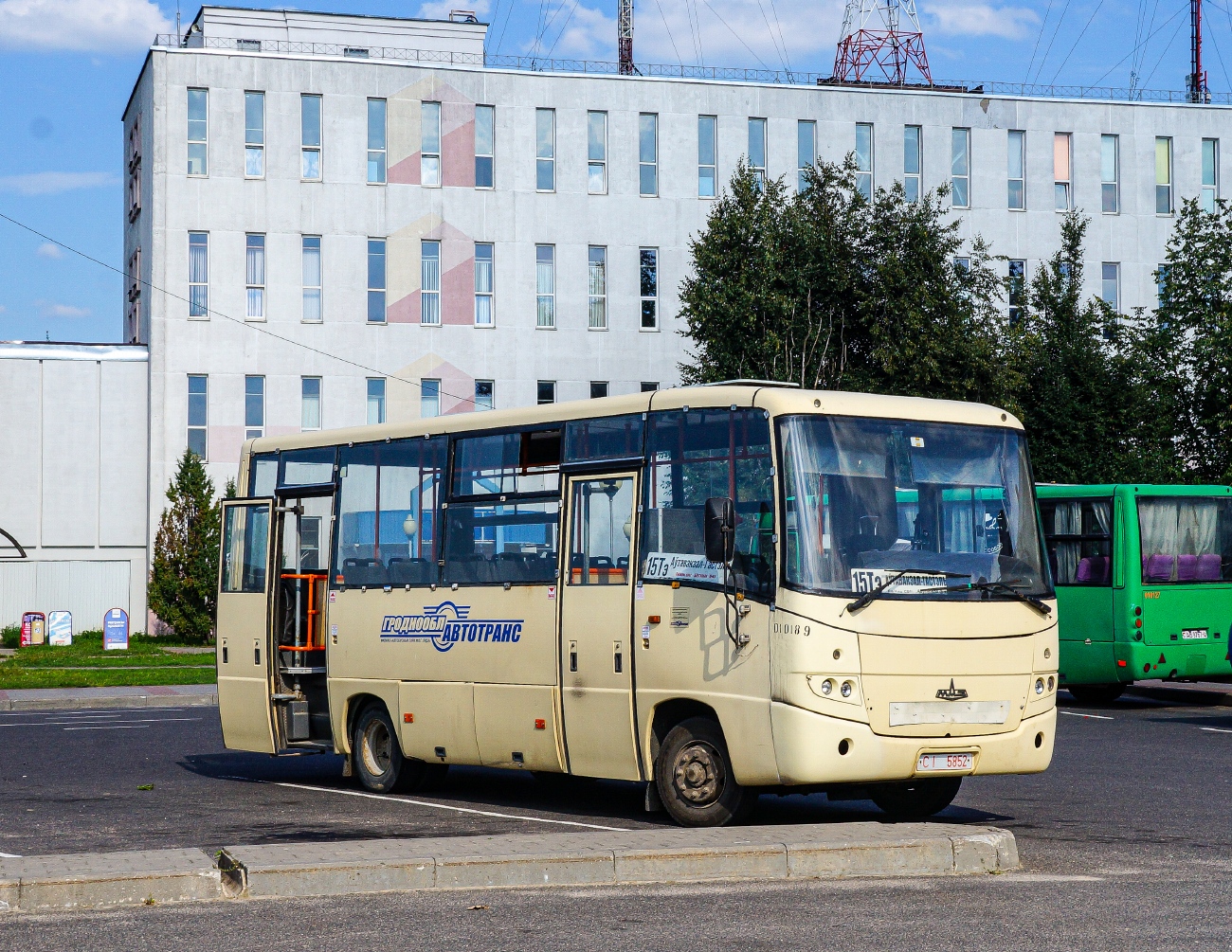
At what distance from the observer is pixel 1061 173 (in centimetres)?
5762

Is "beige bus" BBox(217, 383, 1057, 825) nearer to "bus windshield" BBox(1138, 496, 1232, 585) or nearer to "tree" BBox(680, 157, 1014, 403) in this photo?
"bus windshield" BBox(1138, 496, 1232, 585)

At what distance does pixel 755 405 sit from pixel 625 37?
49.1 metres

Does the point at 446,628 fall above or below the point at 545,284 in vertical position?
below

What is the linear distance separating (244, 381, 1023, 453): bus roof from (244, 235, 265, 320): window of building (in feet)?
130

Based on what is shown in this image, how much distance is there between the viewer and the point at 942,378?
132ft

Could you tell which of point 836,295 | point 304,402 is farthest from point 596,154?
point 836,295

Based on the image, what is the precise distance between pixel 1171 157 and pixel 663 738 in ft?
170

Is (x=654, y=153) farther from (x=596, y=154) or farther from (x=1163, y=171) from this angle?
(x=1163, y=171)

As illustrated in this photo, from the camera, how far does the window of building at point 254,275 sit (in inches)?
2061

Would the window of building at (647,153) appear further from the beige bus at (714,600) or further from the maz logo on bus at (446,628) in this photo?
the maz logo on bus at (446,628)

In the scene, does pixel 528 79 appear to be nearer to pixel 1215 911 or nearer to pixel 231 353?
pixel 231 353

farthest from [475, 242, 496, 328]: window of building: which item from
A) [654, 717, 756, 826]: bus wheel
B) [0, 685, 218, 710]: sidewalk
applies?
[654, 717, 756, 826]: bus wheel

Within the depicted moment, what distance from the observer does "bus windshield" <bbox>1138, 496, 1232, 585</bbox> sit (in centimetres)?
2402

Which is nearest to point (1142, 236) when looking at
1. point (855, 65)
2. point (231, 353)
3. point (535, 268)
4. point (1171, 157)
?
point (1171, 157)
